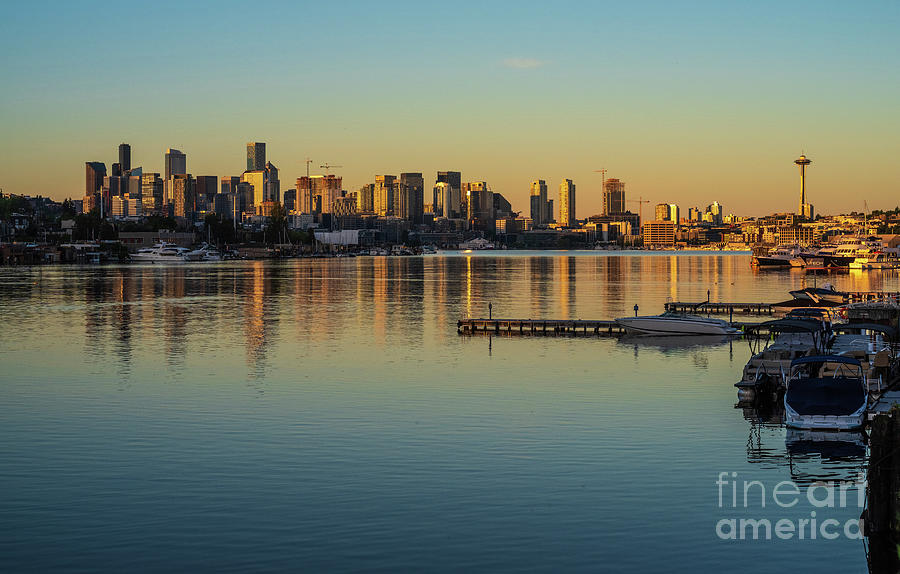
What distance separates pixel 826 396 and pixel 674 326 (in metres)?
41.0

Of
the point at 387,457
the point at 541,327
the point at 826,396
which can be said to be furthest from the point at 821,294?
the point at 387,457

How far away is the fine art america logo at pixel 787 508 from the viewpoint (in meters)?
28.0

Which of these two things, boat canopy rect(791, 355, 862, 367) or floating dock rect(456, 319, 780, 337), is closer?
boat canopy rect(791, 355, 862, 367)

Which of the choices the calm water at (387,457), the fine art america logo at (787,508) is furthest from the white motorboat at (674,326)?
the fine art america logo at (787,508)

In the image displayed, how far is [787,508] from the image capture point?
30.3m

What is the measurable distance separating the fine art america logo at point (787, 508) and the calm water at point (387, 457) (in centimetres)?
30

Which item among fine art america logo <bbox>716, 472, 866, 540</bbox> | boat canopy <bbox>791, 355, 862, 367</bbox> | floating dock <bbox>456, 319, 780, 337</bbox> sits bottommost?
fine art america logo <bbox>716, 472, 866, 540</bbox>

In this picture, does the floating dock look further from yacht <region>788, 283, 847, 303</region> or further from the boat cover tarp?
the boat cover tarp

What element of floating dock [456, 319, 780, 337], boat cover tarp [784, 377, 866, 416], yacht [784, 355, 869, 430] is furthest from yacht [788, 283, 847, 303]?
boat cover tarp [784, 377, 866, 416]

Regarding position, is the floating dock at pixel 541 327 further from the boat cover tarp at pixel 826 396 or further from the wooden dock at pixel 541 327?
the boat cover tarp at pixel 826 396

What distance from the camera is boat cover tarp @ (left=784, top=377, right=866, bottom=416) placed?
40281mm

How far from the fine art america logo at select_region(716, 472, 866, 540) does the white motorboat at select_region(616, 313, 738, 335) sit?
1882 inches

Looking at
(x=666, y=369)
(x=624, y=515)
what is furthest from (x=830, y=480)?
(x=666, y=369)

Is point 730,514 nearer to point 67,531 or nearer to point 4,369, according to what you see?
A: point 67,531
